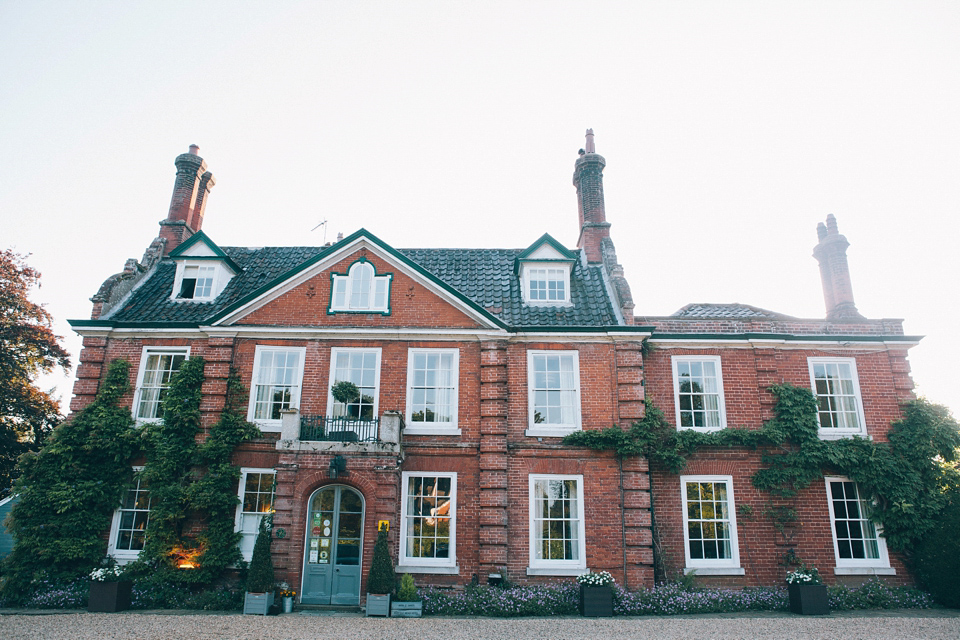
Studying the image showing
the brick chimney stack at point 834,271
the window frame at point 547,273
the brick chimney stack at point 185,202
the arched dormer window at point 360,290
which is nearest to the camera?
the arched dormer window at point 360,290

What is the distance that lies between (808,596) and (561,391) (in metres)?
8.13

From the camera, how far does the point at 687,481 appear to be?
16.3m

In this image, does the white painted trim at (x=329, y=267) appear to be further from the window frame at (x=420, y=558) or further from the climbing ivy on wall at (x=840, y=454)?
the climbing ivy on wall at (x=840, y=454)

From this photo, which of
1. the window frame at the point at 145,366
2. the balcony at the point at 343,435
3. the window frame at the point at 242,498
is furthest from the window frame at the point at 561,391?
the window frame at the point at 145,366

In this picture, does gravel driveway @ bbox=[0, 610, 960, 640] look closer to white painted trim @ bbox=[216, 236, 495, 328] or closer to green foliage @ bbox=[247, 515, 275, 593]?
green foliage @ bbox=[247, 515, 275, 593]

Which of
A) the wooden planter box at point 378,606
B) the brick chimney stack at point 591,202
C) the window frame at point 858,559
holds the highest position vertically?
the brick chimney stack at point 591,202

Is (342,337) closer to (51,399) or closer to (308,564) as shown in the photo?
(308,564)

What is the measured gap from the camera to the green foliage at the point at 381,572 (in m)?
13.7

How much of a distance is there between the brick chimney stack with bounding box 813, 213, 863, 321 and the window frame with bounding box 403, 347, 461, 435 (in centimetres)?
1354

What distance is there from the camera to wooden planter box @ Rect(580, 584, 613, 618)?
14.0m

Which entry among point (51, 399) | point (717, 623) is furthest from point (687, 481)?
point (51, 399)

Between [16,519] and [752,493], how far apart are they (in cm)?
2086

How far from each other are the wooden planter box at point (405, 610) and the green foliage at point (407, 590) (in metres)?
0.12

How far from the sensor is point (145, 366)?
17516 mm
